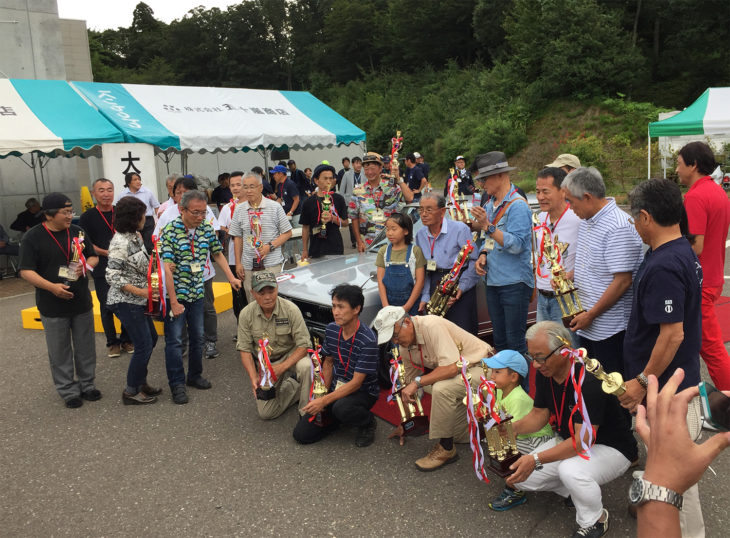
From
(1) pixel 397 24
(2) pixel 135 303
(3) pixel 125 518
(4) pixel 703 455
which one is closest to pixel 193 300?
(2) pixel 135 303

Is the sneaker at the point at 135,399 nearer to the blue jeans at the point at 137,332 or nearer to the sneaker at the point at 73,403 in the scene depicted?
the blue jeans at the point at 137,332

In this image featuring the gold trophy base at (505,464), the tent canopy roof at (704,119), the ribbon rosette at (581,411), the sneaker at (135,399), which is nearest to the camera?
the ribbon rosette at (581,411)

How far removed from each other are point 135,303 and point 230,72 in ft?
194

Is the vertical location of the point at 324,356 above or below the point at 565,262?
below

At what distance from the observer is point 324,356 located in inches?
181

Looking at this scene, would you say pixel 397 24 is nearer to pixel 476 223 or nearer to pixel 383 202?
pixel 383 202

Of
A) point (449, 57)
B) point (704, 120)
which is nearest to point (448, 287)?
point (704, 120)

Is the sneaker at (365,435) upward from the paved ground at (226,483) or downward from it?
upward

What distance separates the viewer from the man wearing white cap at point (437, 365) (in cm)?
394

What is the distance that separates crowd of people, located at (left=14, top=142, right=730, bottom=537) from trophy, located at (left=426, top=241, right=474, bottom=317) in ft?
0.32

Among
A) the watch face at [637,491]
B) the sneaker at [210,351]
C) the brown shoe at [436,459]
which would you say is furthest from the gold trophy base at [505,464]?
the sneaker at [210,351]

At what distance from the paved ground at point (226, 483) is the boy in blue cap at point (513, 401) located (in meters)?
Answer: 0.08

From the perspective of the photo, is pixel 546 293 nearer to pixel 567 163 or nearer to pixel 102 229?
pixel 567 163

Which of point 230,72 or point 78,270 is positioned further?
point 230,72
